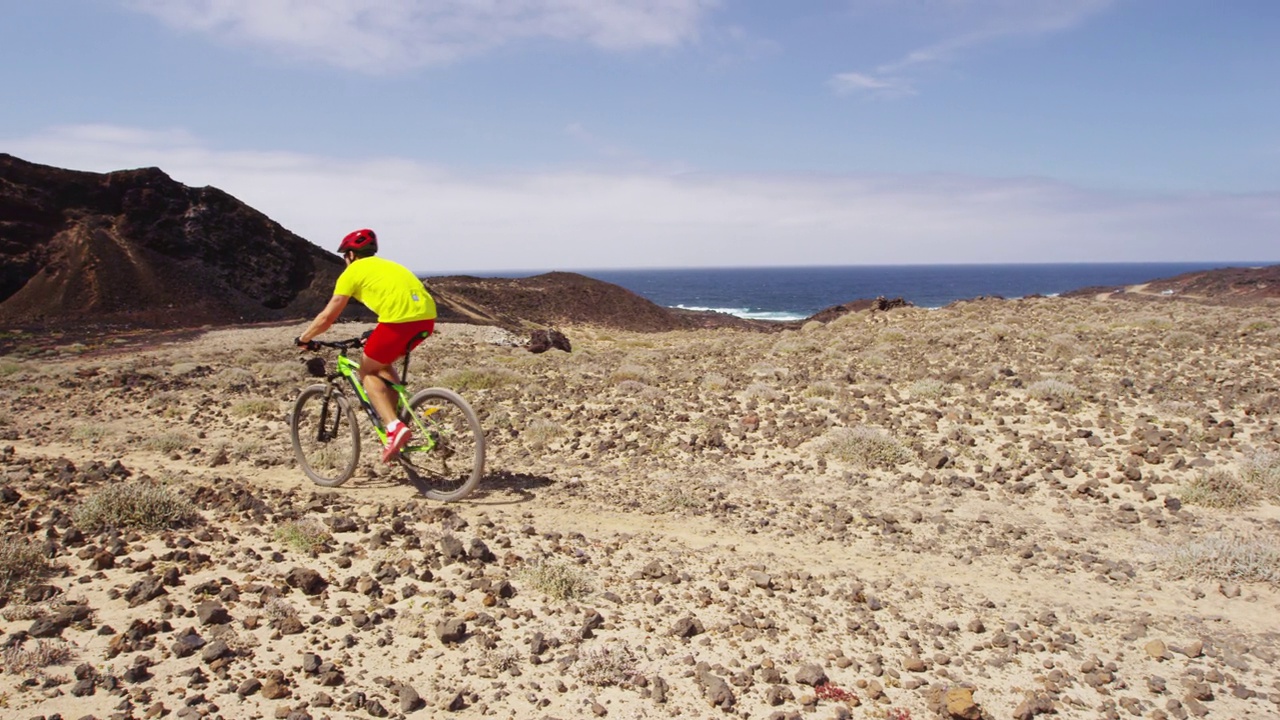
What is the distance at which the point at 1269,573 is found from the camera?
187 inches

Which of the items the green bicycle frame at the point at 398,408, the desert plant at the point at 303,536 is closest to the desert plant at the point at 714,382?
the green bicycle frame at the point at 398,408

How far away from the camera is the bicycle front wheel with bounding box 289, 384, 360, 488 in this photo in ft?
21.5

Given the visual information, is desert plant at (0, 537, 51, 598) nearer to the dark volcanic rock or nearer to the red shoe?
the red shoe

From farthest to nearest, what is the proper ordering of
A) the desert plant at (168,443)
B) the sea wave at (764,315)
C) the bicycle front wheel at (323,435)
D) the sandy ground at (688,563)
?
the sea wave at (764,315), the desert plant at (168,443), the bicycle front wheel at (323,435), the sandy ground at (688,563)

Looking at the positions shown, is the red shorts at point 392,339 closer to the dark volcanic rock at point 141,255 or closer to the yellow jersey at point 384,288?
the yellow jersey at point 384,288

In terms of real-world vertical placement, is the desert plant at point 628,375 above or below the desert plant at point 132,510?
above

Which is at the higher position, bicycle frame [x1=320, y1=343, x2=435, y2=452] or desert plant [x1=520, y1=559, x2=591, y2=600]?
bicycle frame [x1=320, y1=343, x2=435, y2=452]

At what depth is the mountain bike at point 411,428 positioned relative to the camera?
6.06 m

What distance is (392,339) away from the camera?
5828 millimetres

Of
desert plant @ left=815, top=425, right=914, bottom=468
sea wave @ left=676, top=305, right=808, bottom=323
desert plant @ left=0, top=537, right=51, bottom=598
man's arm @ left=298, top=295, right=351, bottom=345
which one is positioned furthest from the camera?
sea wave @ left=676, top=305, right=808, bottom=323

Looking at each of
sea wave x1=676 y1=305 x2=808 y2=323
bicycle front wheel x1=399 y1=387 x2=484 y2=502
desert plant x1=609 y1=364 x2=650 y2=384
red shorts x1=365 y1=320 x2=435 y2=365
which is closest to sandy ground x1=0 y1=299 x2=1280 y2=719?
bicycle front wheel x1=399 y1=387 x2=484 y2=502

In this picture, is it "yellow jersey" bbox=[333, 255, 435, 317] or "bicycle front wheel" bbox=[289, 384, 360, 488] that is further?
"bicycle front wheel" bbox=[289, 384, 360, 488]

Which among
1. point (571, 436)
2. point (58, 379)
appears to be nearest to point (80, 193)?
point (58, 379)

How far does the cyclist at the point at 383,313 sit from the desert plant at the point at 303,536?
112cm
